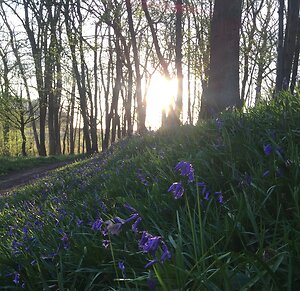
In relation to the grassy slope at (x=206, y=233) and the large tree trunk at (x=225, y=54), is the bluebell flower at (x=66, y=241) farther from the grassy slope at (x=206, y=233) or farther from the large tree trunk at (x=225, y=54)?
the large tree trunk at (x=225, y=54)

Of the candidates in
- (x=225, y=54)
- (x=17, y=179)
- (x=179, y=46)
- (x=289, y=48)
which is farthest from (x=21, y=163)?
(x=225, y=54)

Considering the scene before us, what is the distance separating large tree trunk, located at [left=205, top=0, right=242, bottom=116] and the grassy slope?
11.9 feet

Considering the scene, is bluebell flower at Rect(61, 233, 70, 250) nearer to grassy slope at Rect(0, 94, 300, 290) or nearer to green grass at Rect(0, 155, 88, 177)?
grassy slope at Rect(0, 94, 300, 290)

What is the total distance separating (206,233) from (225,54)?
5934 mm

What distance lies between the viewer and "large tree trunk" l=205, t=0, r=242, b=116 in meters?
7.22

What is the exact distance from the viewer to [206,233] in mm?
1933

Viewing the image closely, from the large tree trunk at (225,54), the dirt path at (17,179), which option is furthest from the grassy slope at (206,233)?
the dirt path at (17,179)

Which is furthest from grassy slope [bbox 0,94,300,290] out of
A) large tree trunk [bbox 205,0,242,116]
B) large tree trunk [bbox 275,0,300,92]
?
large tree trunk [bbox 275,0,300,92]

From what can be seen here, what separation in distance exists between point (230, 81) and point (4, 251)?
18.6ft

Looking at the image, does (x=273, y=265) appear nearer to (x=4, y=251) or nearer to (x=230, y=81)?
(x=4, y=251)

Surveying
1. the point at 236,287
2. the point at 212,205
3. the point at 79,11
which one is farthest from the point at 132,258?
the point at 79,11

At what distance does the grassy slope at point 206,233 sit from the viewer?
1511 millimetres

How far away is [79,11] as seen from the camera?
24375 mm

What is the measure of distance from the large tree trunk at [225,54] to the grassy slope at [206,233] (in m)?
3.64
